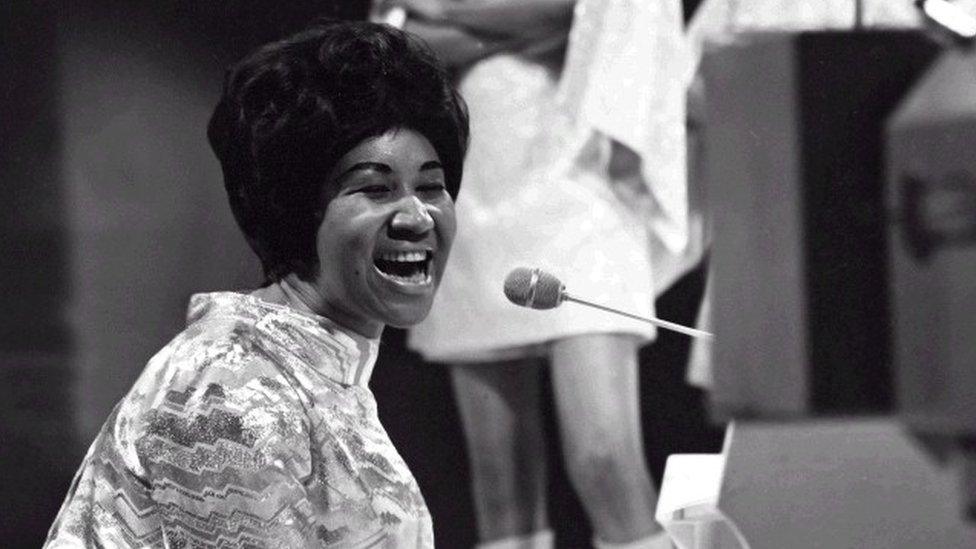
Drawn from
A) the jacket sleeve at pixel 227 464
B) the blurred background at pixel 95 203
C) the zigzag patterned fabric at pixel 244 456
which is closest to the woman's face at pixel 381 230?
the zigzag patterned fabric at pixel 244 456

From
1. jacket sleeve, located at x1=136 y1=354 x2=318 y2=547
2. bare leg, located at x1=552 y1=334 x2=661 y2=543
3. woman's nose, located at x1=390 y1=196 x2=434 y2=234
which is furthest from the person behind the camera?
bare leg, located at x1=552 y1=334 x2=661 y2=543

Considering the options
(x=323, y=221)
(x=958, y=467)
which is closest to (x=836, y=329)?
(x=958, y=467)

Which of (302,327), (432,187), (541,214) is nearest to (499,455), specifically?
(541,214)

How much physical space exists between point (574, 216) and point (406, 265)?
743 mm

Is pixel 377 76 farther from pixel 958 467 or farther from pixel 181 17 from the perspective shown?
pixel 181 17

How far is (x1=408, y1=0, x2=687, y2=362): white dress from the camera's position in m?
2.28

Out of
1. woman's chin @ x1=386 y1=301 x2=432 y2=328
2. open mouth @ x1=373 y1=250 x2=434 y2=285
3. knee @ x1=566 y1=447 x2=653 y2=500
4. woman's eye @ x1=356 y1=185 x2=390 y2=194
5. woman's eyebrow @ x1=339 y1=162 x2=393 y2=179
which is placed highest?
woman's eyebrow @ x1=339 y1=162 x2=393 y2=179

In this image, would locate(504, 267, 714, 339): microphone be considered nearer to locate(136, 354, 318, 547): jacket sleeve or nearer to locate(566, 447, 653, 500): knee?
locate(136, 354, 318, 547): jacket sleeve

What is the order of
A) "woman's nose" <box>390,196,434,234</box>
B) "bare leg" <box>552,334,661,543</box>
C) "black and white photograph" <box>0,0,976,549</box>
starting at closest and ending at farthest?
"black and white photograph" <box>0,0,976,549</box>
"woman's nose" <box>390,196,434,234</box>
"bare leg" <box>552,334,661,543</box>

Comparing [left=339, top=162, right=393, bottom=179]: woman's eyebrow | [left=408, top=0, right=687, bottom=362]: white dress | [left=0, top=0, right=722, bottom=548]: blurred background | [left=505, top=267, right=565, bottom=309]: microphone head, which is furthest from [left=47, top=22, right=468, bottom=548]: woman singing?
[left=0, top=0, right=722, bottom=548]: blurred background

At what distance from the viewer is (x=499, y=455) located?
2385mm

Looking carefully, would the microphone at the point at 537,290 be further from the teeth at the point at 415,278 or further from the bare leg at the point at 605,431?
the bare leg at the point at 605,431

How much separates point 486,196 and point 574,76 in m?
0.23

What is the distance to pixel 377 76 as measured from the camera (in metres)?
1.46
